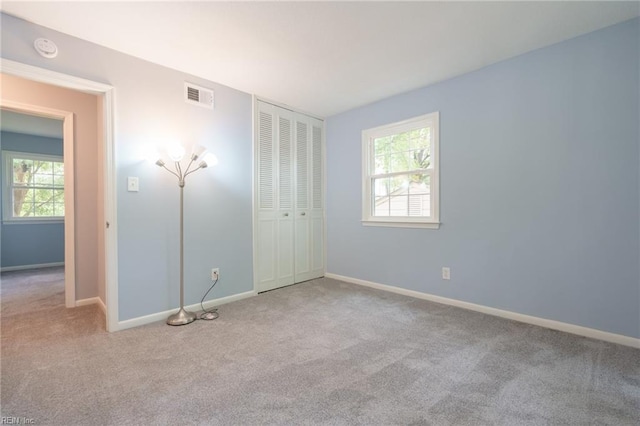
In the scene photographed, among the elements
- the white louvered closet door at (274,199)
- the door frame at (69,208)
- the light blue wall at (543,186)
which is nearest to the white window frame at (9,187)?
the door frame at (69,208)

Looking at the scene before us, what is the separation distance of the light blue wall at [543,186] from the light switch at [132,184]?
2838mm

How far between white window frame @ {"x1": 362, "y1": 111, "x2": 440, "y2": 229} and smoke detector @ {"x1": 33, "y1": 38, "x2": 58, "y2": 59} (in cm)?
311

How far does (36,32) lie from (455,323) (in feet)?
13.3

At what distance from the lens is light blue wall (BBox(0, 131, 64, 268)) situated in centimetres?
502

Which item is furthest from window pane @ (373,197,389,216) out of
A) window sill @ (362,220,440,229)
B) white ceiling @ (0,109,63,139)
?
white ceiling @ (0,109,63,139)

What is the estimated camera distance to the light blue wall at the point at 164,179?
7.83 ft

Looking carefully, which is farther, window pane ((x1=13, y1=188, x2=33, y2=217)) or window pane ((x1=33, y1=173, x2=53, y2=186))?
window pane ((x1=33, y1=173, x2=53, y2=186))

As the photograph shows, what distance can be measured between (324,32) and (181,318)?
275cm

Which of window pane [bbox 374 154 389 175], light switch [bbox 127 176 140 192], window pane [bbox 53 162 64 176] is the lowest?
light switch [bbox 127 176 140 192]

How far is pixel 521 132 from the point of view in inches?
103

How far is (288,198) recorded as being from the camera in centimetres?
392

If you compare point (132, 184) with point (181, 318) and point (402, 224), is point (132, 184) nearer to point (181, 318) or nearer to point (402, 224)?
point (181, 318)

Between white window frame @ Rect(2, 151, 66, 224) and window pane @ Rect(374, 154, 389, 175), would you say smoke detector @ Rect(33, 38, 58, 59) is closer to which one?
window pane @ Rect(374, 154, 389, 175)

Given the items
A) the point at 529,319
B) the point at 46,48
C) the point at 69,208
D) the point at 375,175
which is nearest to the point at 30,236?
the point at 69,208
